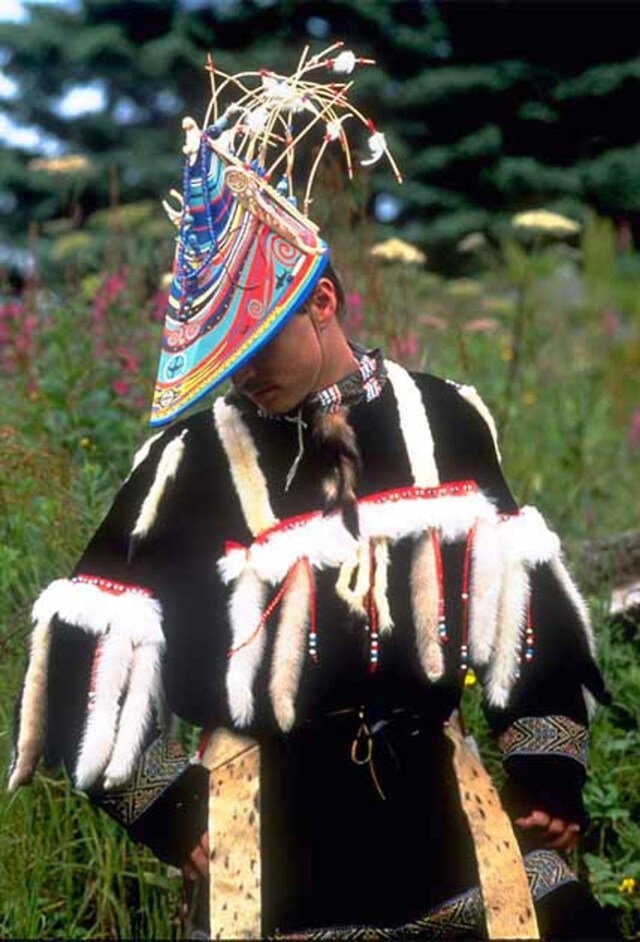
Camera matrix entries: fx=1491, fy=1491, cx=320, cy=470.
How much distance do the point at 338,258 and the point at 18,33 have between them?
30.2ft

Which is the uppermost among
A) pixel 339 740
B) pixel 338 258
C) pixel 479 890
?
pixel 338 258

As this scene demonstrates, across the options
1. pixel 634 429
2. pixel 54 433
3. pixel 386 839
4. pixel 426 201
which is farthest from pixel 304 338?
pixel 426 201

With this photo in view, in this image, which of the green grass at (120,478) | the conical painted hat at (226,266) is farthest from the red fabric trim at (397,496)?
the green grass at (120,478)

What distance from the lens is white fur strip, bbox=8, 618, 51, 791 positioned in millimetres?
2449

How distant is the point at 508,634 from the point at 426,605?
0.16 meters

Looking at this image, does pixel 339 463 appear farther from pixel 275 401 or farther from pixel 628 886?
pixel 628 886

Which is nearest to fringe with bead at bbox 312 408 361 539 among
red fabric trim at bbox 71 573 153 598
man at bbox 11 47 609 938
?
man at bbox 11 47 609 938

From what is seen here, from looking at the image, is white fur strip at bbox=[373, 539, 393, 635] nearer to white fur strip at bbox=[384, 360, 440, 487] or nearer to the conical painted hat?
white fur strip at bbox=[384, 360, 440, 487]

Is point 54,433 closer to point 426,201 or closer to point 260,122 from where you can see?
point 260,122

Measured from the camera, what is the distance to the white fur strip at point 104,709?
7.81 feet

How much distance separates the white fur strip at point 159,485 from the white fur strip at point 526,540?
0.56 meters

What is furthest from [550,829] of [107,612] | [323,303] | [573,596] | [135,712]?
[323,303]

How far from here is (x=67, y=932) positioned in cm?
324

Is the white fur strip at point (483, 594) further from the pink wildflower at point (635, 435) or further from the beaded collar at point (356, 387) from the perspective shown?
the pink wildflower at point (635, 435)
